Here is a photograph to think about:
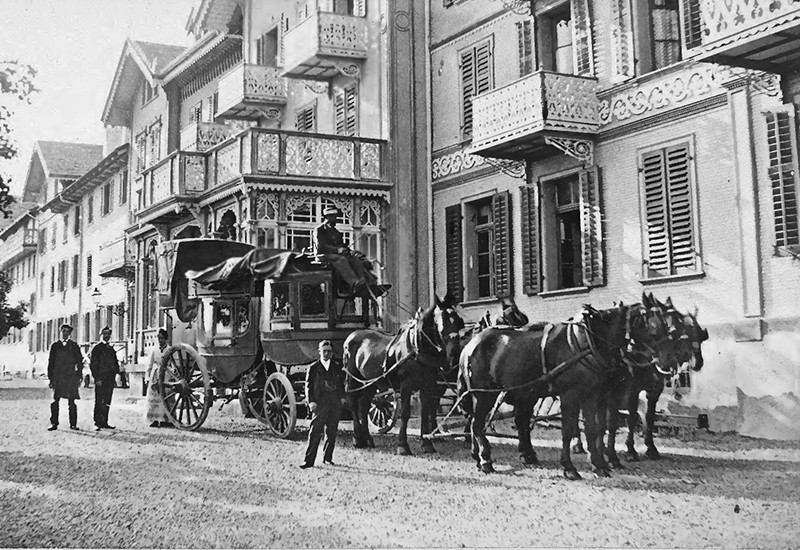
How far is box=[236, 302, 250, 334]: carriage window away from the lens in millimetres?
14555

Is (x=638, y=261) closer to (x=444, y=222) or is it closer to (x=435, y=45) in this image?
(x=444, y=222)

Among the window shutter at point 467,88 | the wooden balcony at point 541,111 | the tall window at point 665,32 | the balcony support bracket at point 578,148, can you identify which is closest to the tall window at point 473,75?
the window shutter at point 467,88

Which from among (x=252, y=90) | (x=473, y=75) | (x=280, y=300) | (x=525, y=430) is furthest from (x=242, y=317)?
(x=252, y=90)

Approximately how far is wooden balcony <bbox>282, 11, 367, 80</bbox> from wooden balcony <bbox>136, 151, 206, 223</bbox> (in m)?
3.24

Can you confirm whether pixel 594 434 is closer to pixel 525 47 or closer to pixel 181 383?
pixel 181 383

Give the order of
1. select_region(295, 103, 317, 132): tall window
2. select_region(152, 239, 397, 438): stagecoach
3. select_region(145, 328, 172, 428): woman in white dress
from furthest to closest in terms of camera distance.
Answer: select_region(295, 103, 317, 132): tall window, select_region(145, 328, 172, 428): woman in white dress, select_region(152, 239, 397, 438): stagecoach

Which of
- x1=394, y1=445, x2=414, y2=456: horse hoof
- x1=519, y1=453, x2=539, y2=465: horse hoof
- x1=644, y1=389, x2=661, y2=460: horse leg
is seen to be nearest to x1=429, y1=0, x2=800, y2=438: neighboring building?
x1=644, y1=389, x2=661, y2=460: horse leg

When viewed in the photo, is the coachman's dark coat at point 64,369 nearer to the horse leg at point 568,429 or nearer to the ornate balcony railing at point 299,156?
the ornate balcony railing at point 299,156

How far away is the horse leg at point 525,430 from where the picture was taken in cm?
1054

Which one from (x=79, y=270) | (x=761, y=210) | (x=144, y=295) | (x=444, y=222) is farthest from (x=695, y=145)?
(x=79, y=270)

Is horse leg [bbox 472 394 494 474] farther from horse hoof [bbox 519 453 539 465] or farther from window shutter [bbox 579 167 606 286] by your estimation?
window shutter [bbox 579 167 606 286]

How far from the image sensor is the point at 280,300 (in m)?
14.0

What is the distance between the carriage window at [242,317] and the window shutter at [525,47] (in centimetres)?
715

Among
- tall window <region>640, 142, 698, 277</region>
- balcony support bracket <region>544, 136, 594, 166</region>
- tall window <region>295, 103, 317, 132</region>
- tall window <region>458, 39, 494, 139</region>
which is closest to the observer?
tall window <region>640, 142, 698, 277</region>
